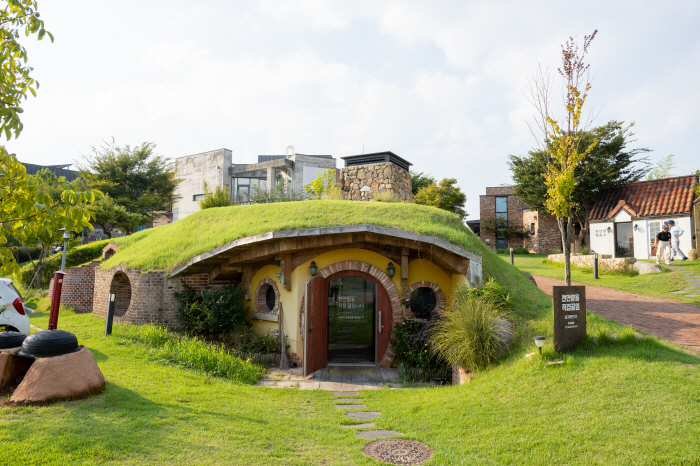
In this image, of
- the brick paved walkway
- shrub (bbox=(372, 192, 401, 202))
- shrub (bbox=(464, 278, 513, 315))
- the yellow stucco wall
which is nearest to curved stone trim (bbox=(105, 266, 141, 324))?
the yellow stucco wall

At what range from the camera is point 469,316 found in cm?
754

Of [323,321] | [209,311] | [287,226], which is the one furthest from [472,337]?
[209,311]

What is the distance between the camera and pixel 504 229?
30766 mm

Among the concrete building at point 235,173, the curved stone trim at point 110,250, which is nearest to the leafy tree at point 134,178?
the concrete building at point 235,173

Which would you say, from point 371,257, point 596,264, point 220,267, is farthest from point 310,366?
point 596,264

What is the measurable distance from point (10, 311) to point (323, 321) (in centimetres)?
609

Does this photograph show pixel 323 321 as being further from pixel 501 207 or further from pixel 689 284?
pixel 501 207

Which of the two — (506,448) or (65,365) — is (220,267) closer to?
(65,365)

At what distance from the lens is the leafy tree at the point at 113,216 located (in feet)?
65.5

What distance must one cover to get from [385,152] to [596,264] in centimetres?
959

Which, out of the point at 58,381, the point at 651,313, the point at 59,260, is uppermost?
the point at 59,260

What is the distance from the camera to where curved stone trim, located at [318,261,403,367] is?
10.1 m

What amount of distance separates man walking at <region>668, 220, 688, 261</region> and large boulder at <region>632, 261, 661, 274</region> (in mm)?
2583

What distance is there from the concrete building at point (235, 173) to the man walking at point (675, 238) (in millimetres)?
17690
